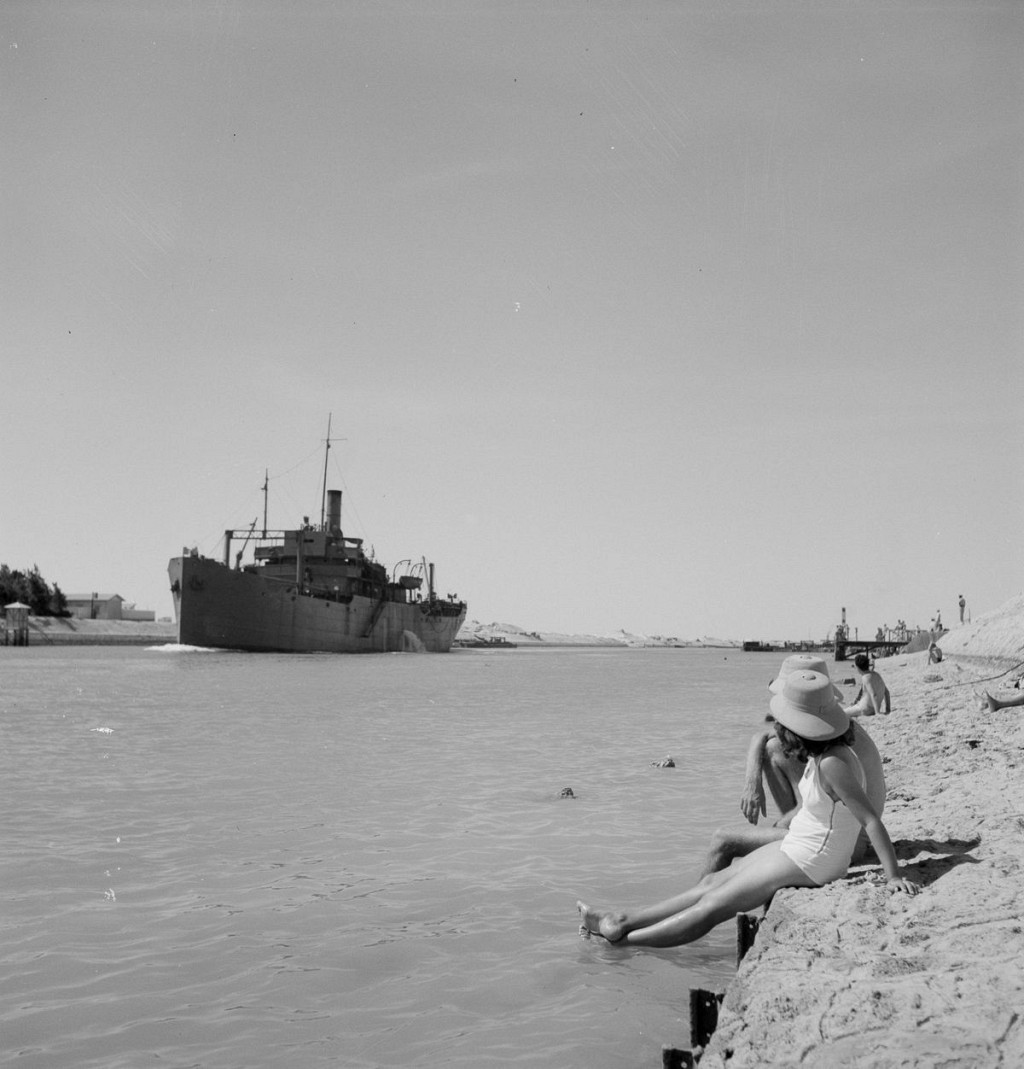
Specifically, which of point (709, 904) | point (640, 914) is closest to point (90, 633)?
point (640, 914)

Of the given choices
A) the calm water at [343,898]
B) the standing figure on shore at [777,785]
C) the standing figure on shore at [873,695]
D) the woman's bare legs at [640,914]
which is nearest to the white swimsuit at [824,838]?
the standing figure on shore at [777,785]

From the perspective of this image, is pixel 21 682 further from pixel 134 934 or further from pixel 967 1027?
pixel 967 1027

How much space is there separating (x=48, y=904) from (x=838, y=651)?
58144 mm

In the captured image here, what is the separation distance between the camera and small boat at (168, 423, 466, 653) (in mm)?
46422

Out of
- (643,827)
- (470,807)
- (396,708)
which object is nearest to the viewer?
(643,827)

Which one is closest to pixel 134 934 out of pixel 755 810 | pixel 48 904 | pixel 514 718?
pixel 48 904

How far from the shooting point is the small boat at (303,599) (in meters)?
46.4

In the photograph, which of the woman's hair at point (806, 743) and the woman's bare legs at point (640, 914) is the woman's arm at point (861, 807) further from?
the woman's bare legs at point (640, 914)

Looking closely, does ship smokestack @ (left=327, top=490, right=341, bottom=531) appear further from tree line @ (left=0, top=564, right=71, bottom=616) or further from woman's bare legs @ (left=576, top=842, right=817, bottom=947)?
woman's bare legs @ (left=576, top=842, right=817, bottom=947)

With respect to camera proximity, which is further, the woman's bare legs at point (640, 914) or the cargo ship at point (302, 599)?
the cargo ship at point (302, 599)

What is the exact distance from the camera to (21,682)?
88.3ft

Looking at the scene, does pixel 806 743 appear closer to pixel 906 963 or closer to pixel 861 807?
pixel 861 807

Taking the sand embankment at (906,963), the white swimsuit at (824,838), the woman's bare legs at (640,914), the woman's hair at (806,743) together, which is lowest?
the woman's bare legs at (640,914)

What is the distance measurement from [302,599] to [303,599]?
99 millimetres
